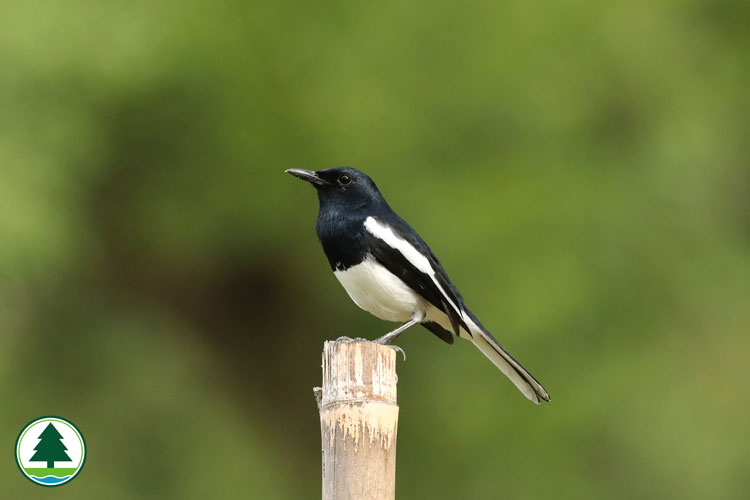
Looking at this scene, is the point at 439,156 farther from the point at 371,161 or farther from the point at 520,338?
the point at 520,338

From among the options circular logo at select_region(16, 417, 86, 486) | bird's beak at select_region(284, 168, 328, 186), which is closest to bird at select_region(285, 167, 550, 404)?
bird's beak at select_region(284, 168, 328, 186)

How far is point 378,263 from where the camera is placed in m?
4.56

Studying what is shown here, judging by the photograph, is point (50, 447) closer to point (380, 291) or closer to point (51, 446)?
point (51, 446)

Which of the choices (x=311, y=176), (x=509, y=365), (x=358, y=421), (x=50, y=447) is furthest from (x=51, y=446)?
(x=358, y=421)

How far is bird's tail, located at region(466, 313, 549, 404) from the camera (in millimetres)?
4625

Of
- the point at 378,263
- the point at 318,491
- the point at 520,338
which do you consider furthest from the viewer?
the point at 318,491

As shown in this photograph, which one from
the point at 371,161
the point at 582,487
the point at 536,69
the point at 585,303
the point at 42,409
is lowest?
the point at 582,487

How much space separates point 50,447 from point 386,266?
7.48ft

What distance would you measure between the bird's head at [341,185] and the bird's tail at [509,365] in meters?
0.72

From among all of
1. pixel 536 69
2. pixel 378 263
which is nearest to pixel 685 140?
pixel 536 69

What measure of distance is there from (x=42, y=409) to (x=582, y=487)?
3.85 meters

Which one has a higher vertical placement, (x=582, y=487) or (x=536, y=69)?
(x=536, y=69)

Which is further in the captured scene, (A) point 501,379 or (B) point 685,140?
(B) point 685,140

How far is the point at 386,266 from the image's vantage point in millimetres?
4570
